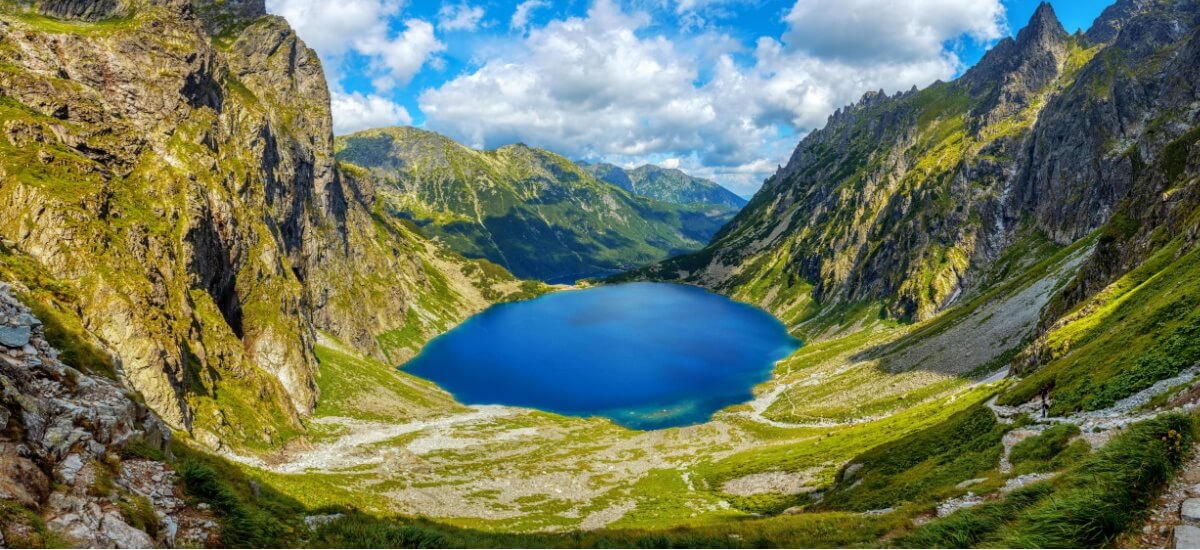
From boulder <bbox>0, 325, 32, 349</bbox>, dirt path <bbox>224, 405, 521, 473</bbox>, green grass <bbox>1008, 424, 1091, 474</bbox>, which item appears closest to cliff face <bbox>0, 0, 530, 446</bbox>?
dirt path <bbox>224, 405, 521, 473</bbox>

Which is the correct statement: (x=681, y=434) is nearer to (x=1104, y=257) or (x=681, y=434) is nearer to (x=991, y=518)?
(x=1104, y=257)

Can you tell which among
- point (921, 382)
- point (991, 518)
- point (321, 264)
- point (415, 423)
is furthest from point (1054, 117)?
point (321, 264)

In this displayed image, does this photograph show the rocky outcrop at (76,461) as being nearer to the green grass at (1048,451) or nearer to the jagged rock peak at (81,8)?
the green grass at (1048,451)

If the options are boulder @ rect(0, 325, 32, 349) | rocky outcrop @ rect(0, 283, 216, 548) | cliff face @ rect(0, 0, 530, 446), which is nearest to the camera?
rocky outcrop @ rect(0, 283, 216, 548)

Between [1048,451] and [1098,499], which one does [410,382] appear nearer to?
[1048,451]

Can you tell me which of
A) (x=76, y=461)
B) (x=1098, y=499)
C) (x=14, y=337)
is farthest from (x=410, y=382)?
(x=1098, y=499)

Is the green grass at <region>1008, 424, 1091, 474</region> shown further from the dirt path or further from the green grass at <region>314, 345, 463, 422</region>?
the green grass at <region>314, 345, 463, 422</region>
